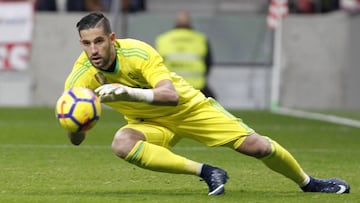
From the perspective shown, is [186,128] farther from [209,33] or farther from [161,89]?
[209,33]

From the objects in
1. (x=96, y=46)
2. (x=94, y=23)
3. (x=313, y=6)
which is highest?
(x=94, y=23)

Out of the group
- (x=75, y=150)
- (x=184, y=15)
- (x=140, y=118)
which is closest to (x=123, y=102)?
(x=140, y=118)

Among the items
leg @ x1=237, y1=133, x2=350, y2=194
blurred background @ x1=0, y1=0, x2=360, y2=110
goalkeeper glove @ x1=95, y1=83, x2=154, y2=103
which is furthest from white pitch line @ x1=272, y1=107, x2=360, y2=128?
goalkeeper glove @ x1=95, y1=83, x2=154, y2=103

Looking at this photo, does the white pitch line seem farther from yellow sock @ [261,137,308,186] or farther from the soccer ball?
the soccer ball

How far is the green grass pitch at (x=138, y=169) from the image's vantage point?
1004 cm

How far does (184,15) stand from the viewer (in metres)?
21.6

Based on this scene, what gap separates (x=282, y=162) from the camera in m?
10.1

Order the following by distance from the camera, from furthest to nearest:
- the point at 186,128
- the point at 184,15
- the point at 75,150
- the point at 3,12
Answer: the point at 3,12
the point at 184,15
the point at 75,150
the point at 186,128

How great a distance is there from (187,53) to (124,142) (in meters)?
13.0

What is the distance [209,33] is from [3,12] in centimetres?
451

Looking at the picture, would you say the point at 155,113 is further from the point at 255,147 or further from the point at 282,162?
the point at 282,162

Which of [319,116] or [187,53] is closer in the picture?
[187,53]

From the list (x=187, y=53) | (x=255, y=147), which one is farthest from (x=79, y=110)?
(x=187, y=53)

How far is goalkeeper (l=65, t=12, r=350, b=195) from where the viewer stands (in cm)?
948
